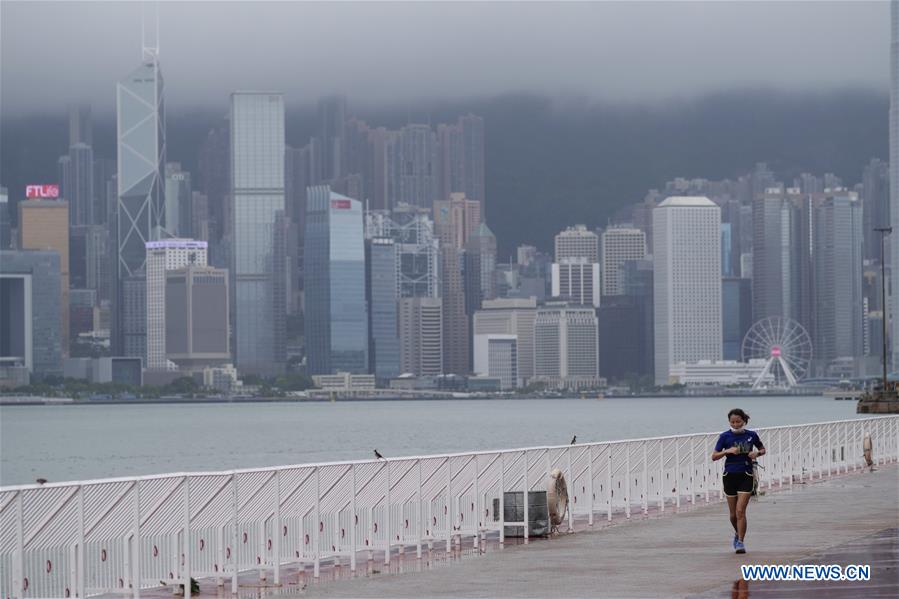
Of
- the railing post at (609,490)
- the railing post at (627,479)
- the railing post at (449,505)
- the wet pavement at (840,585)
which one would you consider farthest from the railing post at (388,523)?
the railing post at (627,479)

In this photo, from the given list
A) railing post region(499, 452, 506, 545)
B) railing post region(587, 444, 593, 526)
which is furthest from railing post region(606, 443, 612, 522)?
railing post region(499, 452, 506, 545)

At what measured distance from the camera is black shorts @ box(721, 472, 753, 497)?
78.6ft

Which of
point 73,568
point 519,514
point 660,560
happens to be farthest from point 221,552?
point 519,514

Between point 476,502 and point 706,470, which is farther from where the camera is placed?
point 706,470

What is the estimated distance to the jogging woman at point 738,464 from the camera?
2380cm

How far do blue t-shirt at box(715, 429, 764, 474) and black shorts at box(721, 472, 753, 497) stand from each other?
66 mm

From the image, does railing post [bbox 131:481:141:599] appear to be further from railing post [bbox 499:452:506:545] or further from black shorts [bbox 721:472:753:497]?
railing post [bbox 499:452:506:545]

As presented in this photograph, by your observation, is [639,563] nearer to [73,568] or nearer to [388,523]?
[388,523]

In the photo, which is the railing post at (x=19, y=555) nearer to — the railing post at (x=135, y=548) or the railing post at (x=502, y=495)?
the railing post at (x=135, y=548)

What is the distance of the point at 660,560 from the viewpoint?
2359 centimetres

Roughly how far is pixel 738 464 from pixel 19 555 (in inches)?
392

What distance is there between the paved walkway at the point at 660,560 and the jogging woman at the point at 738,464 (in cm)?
48

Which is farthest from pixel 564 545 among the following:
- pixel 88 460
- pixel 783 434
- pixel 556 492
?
pixel 88 460

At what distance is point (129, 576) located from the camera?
20.1 m
